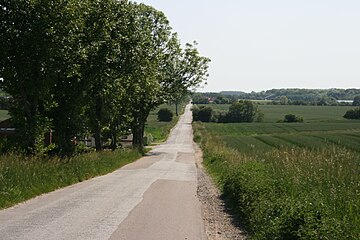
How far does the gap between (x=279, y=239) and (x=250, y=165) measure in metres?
9.05

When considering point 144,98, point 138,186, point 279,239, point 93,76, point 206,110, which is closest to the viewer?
point 279,239

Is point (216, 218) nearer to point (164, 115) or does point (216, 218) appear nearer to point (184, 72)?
point (184, 72)

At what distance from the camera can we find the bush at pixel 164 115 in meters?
144

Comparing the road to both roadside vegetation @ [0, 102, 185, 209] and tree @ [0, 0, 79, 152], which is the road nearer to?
roadside vegetation @ [0, 102, 185, 209]

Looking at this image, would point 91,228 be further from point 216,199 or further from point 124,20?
point 124,20

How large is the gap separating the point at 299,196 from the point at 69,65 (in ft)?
51.2

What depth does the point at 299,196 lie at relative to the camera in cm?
1054

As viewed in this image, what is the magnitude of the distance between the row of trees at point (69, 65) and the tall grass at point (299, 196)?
1000 centimetres

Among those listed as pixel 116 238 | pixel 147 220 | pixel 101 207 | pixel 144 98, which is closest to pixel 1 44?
pixel 101 207

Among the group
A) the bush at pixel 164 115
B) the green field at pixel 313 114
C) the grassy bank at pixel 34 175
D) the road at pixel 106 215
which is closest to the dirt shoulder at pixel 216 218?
the road at pixel 106 215

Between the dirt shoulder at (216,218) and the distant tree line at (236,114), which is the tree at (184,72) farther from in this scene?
the distant tree line at (236,114)

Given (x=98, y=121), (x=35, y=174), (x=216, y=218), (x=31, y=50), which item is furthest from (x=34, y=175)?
(x=98, y=121)

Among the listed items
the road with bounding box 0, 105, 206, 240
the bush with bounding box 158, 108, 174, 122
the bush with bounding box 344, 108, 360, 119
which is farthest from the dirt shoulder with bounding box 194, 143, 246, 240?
the bush with bounding box 158, 108, 174, 122

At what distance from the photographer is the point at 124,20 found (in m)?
33.0
